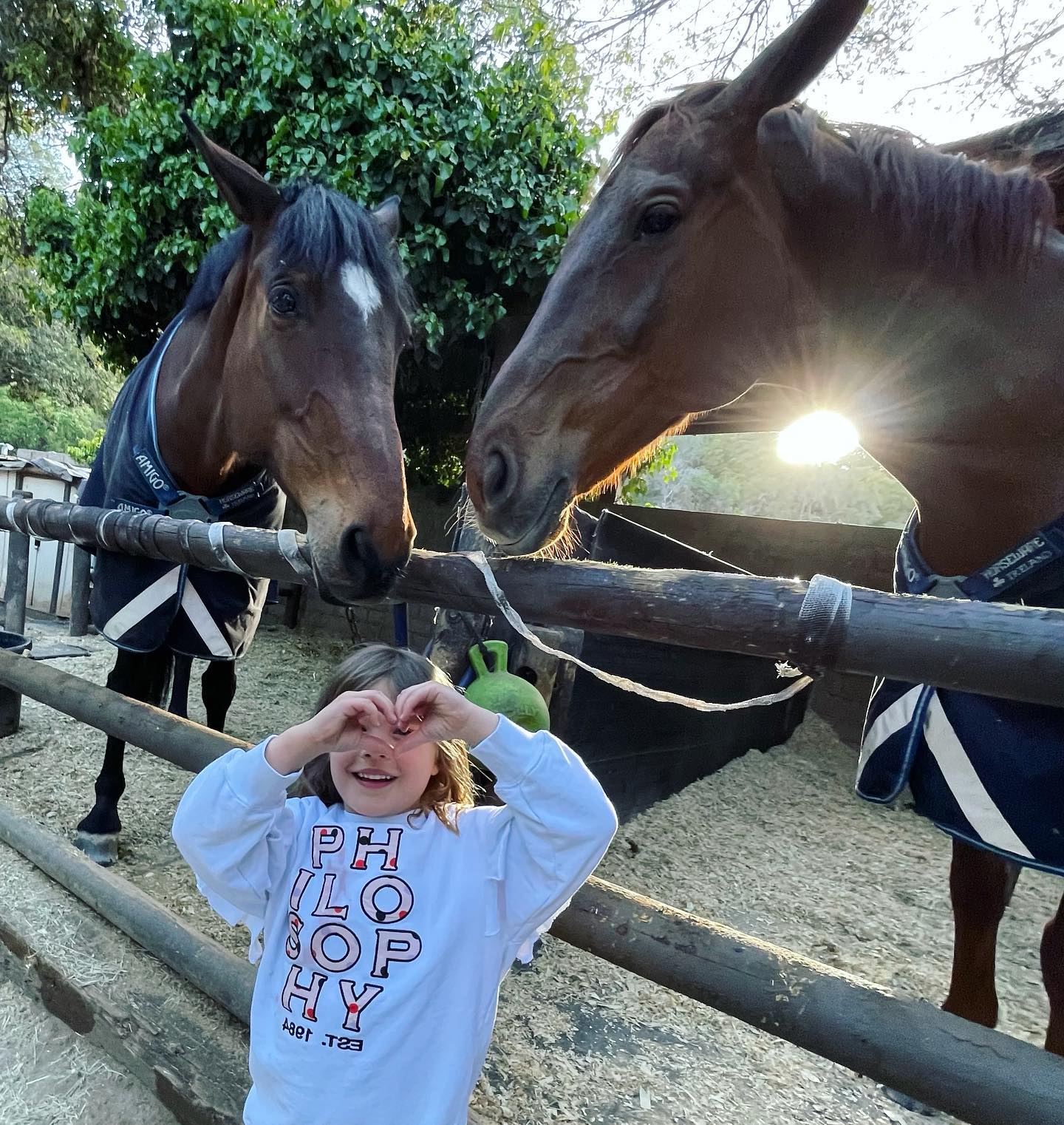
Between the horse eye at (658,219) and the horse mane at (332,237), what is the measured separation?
84 cm

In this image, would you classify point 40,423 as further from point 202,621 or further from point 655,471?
point 202,621

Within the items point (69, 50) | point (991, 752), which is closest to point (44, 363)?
point (69, 50)

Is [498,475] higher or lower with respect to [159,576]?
higher

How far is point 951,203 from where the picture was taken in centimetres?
117

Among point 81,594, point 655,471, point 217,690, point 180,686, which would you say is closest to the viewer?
point 217,690

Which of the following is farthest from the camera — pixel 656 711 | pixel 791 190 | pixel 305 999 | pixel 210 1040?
pixel 656 711

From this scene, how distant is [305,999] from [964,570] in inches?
49.9

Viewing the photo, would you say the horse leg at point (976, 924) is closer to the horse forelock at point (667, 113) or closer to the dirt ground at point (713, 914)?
the dirt ground at point (713, 914)

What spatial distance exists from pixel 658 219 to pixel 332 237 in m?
0.96

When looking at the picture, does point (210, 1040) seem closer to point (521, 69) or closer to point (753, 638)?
point (753, 638)

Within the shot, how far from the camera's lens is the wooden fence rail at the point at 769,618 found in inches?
27.1

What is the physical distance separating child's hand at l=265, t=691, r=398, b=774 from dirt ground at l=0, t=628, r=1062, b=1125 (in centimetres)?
82

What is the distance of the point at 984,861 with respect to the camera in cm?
139

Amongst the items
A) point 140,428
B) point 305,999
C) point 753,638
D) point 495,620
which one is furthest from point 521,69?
point 305,999
